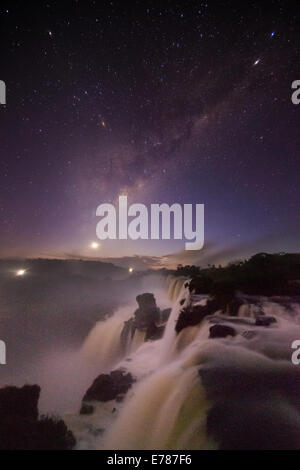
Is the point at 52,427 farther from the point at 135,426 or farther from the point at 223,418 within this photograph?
the point at 223,418

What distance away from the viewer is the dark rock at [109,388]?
14.7 ft

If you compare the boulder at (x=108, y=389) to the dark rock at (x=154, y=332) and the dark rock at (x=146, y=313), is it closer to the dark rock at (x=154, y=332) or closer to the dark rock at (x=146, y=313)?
the dark rock at (x=154, y=332)

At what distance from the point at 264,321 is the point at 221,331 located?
3.99 feet

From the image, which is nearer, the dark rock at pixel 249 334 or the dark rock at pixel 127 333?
the dark rock at pixel 249 334

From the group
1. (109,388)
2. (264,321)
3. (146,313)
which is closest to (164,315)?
(146,313)

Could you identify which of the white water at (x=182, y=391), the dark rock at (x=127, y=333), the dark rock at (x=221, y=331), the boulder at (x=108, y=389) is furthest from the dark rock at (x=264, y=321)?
the dark rock at (x=127, y=333)

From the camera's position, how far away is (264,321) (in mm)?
4645

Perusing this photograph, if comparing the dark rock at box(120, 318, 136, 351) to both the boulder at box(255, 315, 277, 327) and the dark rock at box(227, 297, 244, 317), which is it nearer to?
the dark rock at box(227, 297, 244, 317)

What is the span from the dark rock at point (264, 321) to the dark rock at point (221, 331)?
78cm

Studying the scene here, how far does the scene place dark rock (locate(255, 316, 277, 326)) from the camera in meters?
4.59

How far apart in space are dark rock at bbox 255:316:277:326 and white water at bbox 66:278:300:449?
12 cm

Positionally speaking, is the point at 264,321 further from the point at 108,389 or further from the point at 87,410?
the point at 87,410

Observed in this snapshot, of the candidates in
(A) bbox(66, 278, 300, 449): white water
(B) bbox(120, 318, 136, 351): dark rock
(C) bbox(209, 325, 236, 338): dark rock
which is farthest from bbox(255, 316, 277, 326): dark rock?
(B) bbox(120, 318, 136, 351): dark rock

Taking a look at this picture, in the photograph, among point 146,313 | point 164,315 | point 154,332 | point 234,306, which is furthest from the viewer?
point 146,313
